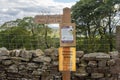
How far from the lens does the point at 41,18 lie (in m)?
6.42

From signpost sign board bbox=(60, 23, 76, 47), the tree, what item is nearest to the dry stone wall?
signpost sign board bbox=(60, 23, 76, 47)

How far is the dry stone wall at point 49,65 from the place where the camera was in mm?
8055

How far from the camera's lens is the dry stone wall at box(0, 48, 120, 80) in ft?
26.4

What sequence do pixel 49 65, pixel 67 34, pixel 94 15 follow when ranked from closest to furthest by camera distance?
pixel 67 34
pixel 49 65
pixel 94 15

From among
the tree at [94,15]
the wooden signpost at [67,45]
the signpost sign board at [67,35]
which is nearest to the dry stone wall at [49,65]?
the wooden signpost at [67,45]

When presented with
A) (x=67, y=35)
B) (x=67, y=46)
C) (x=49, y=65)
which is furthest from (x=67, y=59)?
(x=49, y=65)

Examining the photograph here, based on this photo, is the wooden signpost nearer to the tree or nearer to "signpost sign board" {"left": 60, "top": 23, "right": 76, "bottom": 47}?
"signpost sign board" {"left": 60, "top": 23, "right": 76, "bottom": 47}

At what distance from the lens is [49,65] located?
8.20 m

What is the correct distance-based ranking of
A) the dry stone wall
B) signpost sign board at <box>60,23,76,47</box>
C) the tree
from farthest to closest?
1. the tree
2. the dry stone wall
3. signpost sign board at <box>60,23,76,47</box>

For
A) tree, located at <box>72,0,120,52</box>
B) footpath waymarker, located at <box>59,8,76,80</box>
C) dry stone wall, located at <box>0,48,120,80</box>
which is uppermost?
tree, located at <box>72,0,120,52</box>

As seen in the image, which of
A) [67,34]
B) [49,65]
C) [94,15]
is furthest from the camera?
[94,15]

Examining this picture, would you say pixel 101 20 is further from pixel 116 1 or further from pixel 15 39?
pixel 15 39

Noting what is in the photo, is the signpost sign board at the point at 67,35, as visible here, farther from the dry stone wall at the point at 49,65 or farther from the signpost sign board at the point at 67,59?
the dry stone wall at the point at 49,65

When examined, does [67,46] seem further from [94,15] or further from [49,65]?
[94,15]
